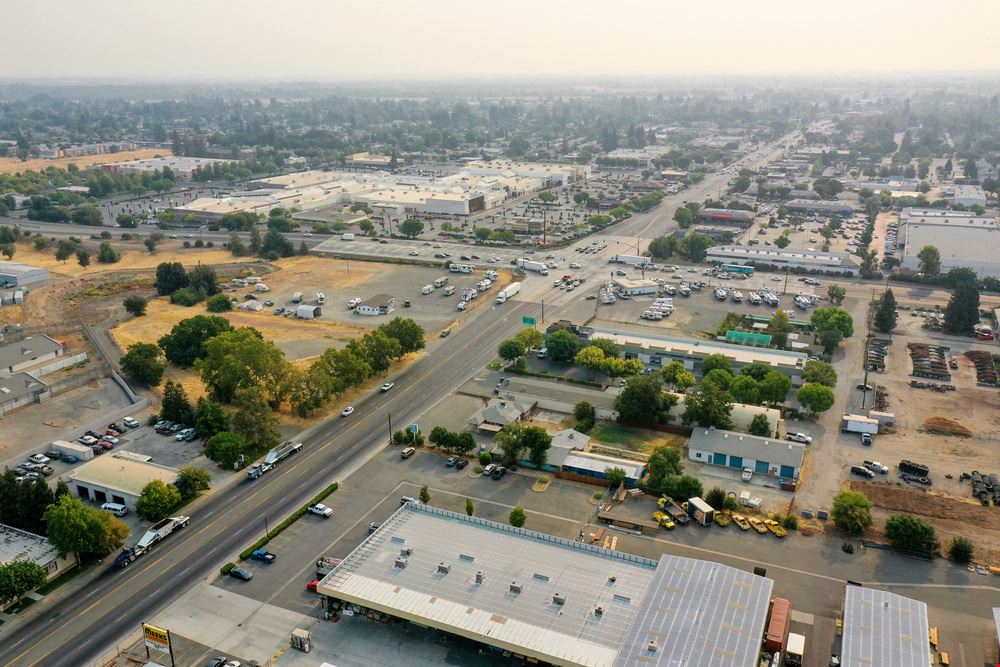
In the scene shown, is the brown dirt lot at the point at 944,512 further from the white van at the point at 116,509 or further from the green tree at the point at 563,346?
the white van at the point at 116,509

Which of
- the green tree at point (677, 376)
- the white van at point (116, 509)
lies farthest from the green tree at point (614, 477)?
the white van at point (116, 509)

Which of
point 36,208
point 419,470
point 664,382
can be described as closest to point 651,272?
point 664,382

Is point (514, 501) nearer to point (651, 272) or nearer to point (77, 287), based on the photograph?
point (651, 272)

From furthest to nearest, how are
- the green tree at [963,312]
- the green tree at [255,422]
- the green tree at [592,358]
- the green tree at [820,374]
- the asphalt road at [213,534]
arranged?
the green tree at [963,312], the green tree at [592,358], the green tree at [820,374], the green tree at [255,422], the asphalt road at [213,534]

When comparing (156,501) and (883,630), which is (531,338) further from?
(883,630)

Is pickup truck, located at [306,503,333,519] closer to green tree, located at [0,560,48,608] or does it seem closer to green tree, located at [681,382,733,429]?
green tree, located at [0,560,48,608]

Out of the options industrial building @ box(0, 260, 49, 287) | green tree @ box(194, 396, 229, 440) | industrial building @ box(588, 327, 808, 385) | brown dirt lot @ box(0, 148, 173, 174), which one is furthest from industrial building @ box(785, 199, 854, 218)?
brown dirt lot @ box(0, 148, 173, 174)
